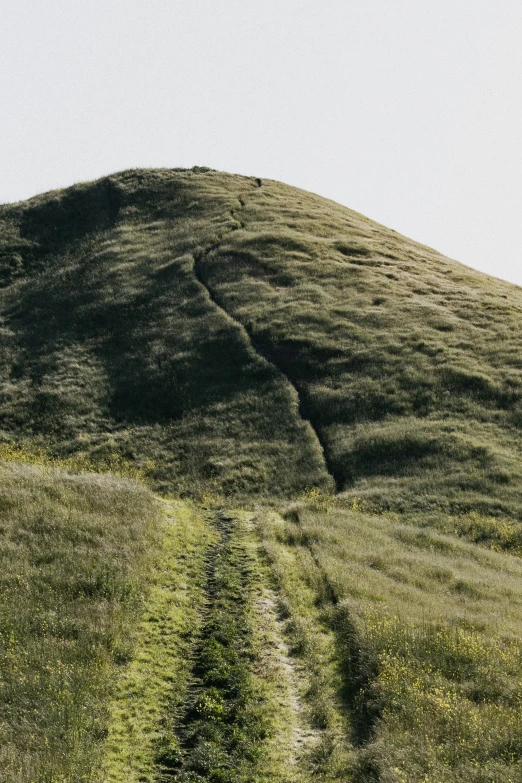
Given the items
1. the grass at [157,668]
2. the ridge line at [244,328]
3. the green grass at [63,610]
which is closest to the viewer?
the green grass at [63,610]

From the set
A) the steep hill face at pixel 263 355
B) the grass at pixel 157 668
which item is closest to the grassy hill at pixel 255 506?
the grass at pixel 157 668

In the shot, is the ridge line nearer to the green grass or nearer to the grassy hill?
the grassy hill

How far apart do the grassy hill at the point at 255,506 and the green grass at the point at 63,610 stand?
0.07 metres

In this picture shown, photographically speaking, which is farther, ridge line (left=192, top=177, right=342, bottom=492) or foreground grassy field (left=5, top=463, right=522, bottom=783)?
ridge line (left=192, top=177, right=342, bottom=492)

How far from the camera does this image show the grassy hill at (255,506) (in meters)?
12.3

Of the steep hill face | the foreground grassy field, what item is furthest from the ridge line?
the foreground grassy field

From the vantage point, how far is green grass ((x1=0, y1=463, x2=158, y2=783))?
11.5m

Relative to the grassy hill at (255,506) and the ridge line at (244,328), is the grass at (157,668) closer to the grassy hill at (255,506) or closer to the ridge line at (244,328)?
the grassy hill at (255,506)

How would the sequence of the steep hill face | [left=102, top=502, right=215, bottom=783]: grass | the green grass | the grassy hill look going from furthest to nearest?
the steep hill face, the grassy hill, [left=102, top=502, right=215, bottom=783]: grass, the green grass

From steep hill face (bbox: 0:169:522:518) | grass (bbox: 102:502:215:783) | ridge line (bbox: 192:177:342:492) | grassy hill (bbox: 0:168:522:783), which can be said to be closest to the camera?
grass (bbox: 102:502:215:783)

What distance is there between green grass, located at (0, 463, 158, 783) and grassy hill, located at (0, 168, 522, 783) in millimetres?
72

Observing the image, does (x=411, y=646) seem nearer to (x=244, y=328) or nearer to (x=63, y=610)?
(x=63, y=610)

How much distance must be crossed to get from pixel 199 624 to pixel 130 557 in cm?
352

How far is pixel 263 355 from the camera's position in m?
45.2
